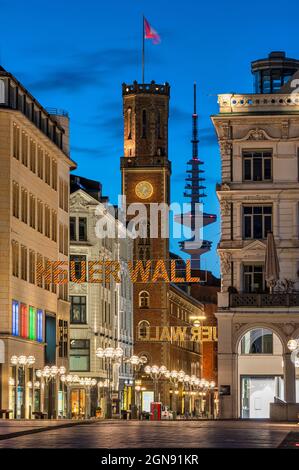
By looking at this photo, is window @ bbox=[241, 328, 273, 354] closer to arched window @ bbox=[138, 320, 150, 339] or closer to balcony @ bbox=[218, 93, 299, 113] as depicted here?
balcony @ bbox=[218, 93, 299, 113]

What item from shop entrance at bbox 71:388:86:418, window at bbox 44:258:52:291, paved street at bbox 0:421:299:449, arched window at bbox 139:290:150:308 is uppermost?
arched window at bbox 139:290:150:308

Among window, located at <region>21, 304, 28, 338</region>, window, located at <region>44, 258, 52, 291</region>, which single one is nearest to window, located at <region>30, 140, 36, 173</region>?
window, located at <region>44, 258, 52, 291</region>

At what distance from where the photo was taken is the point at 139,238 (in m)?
176

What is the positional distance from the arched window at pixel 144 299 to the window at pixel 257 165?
8578 cm

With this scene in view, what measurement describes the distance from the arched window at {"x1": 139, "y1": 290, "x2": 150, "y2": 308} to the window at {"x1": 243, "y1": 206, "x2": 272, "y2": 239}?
85.7m

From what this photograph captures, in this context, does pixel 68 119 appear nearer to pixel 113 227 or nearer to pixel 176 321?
pixel 113 227

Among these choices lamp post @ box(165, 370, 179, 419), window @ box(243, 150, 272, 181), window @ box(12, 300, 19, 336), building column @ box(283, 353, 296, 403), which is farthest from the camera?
lamp post @ box(165, 370, 179, 419)

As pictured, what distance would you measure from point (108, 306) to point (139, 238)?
135 feet

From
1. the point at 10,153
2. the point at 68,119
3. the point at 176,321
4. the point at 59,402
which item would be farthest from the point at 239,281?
the point at 176,321

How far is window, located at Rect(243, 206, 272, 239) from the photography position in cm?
8694

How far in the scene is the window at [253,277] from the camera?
86.3m

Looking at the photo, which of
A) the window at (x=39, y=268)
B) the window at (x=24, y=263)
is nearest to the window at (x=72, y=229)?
the window at (x=39, y=268)

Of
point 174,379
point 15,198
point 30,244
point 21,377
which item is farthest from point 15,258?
point 174,379

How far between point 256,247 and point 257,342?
6050mm
